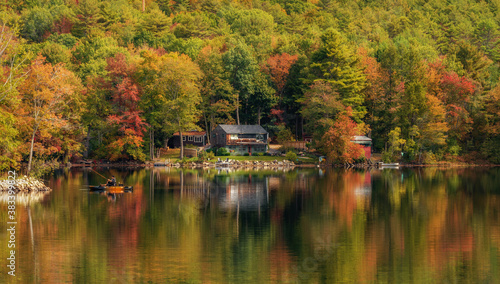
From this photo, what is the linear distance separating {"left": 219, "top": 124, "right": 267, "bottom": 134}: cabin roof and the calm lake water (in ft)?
141

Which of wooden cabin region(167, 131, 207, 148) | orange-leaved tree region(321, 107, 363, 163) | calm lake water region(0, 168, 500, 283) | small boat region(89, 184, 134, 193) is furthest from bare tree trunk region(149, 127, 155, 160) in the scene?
small boat region(89, 184, 134, 193)

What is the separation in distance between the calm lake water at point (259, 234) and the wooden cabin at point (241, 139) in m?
42.4

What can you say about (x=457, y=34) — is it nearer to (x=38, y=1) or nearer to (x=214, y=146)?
(x=214, y=146)

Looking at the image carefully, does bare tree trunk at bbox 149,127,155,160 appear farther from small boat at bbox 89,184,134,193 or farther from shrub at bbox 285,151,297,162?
small boat at bbox 89,184,134,193

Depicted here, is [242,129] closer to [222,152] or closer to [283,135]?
[222,152]

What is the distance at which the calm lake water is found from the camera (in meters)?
29.1

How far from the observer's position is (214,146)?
113625mm

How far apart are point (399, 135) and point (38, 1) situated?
418 feet

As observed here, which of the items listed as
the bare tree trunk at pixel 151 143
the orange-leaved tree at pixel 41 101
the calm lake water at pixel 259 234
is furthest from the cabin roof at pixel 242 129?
the calm lake water at pixel 259 234

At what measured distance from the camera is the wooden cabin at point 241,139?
361 ft

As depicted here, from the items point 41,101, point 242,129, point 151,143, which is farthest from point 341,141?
point 41,101

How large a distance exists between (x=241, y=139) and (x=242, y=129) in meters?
2.16

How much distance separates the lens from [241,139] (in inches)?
4350

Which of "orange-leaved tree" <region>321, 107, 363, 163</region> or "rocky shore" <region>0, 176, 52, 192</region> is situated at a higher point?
"orange-leaved tree" <region>321, 107, 363, 163</region>
